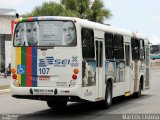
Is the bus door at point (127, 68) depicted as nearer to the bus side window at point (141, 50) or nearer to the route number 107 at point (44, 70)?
the bus side window at point (141, 50)

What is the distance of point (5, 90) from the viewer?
99.8ft

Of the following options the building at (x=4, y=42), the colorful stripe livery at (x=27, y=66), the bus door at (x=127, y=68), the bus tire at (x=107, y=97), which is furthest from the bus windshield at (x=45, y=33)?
the building at (x=4, y=42)

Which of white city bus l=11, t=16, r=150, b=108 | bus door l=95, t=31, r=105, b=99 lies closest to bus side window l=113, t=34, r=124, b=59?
bus door l=95, t=31, r=105, b=99

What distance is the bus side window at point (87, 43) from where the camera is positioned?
648 inches

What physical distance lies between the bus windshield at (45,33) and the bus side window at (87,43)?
448 millimetres

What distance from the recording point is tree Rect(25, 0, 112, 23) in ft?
165

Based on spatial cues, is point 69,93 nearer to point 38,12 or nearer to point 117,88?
point 117,88

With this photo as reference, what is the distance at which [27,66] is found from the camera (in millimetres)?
16406

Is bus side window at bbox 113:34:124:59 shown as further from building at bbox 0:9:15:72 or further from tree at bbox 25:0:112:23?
building at bbox 0:9:15:72

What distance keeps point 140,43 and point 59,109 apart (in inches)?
261

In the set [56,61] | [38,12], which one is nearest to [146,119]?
[56,61]

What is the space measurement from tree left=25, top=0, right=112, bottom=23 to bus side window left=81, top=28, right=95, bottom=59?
107 feet

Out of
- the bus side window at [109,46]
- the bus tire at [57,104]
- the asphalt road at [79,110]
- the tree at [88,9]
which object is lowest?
the asphalt road at [79,110]

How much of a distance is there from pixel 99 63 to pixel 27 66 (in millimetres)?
2671
